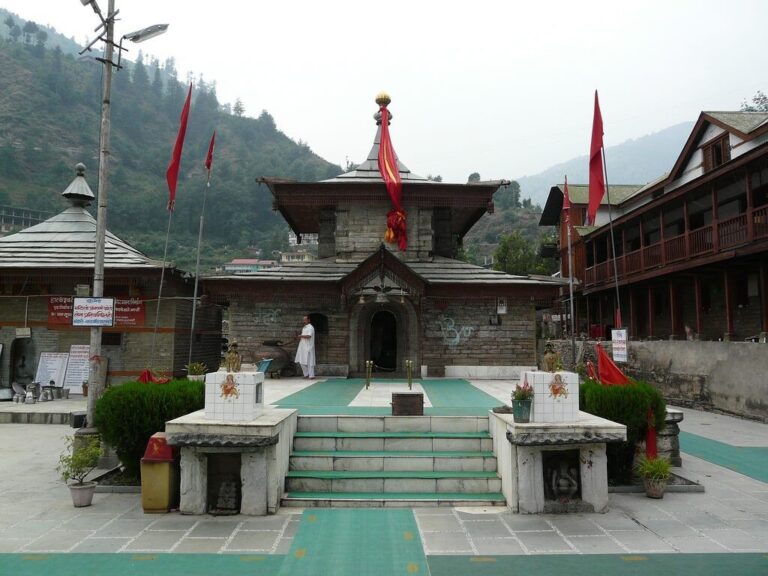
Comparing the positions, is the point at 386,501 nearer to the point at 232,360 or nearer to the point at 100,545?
the point at 232,360

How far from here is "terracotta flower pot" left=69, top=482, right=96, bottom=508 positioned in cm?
725

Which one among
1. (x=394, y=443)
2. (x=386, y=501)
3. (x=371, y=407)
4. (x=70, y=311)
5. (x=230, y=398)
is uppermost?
(x=70, y=311)

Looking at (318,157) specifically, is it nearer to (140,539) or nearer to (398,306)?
(398,306)

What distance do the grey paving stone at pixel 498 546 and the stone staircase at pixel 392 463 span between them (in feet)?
3.82

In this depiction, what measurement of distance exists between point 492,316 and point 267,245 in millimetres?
83685

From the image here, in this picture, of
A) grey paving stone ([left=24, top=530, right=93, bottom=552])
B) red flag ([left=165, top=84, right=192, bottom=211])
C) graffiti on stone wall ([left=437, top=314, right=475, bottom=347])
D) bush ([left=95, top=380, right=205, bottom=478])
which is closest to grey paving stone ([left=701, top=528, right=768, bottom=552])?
bush ([left=95, top=380, right=205, bottom=478])

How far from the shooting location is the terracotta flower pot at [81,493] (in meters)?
7.25

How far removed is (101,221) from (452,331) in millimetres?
11978

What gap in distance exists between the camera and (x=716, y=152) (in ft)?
78.4

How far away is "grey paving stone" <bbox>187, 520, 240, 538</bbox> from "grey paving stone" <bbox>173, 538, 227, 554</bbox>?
13cm

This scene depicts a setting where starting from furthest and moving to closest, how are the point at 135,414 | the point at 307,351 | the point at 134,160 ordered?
the point at 134,160, the point at 307,351, the point at 135,414

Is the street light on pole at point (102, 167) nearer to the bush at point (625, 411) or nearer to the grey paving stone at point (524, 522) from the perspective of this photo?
the grey paving stone at point (524, 522)

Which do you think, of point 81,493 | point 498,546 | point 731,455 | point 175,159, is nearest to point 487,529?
point 498,546

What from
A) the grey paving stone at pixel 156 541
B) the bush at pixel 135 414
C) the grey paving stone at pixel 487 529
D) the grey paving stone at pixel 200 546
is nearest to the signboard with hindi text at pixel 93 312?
the bush at pixel 135 414
